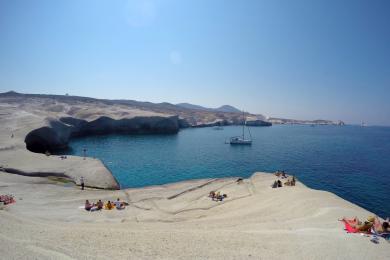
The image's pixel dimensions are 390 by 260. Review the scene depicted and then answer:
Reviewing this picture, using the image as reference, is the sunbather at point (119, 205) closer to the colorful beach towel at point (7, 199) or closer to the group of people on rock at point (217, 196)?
the colorful beach towel at point (7, 199)

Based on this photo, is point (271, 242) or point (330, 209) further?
point (330, 209)

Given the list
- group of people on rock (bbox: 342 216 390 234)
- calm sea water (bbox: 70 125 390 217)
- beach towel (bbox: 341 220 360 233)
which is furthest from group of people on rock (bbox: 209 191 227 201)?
group of people on rock (bbox: 342 216 390 234)

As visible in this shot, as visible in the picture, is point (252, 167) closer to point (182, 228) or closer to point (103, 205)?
point (103, 205)

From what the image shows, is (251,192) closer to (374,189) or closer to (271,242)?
(271,242)

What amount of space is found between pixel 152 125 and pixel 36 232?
12559 centimetres

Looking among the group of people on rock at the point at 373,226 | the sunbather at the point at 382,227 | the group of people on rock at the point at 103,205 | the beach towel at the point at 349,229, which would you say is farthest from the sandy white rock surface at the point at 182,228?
the sunbather at the point at 382,227

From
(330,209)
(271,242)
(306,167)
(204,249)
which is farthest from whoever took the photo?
(306,167)

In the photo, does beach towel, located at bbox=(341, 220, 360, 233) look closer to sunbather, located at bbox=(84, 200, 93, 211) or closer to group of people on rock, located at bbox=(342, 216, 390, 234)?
group of people on rock, located at bbox=(342, 216, 390, 234)

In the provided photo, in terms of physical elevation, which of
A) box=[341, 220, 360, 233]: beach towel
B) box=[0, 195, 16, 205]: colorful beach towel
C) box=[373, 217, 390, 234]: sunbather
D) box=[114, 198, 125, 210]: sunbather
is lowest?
box=[114, 198, 125, 210]: sunbather

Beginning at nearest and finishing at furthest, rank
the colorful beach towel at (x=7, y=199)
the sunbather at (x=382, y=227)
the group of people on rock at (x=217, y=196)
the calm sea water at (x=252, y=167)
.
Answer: the sunbather at (x=382, y=227) < the colorful beach towel at (x=7, y=199) < the group of people on rock at (x=217, y=196) < the calm sea water at (x=252, y=167)

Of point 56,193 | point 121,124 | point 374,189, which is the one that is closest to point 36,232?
point 56,193

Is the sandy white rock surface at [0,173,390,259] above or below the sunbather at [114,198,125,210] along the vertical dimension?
above

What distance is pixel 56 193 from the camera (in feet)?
119

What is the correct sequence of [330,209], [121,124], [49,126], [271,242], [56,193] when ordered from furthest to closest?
1. [121,124]
2. [49,126]
3. [56,193]
4. [330,209]
5. [271,242]
